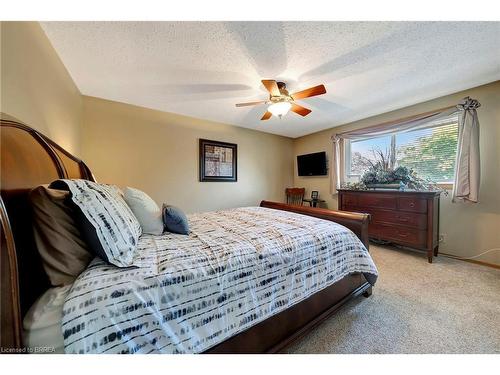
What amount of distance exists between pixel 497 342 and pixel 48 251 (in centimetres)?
261

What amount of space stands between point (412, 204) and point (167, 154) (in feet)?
12.5

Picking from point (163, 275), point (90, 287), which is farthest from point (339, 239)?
point (90, 287)

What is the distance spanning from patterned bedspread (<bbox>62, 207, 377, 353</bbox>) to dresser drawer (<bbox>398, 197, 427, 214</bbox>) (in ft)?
5.94

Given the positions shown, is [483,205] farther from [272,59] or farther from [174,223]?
[174,223]

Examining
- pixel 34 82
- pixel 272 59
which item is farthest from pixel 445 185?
pixel 34 82

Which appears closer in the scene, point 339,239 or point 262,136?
point 339,239

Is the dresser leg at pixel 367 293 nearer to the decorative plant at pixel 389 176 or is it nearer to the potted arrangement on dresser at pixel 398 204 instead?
the potted arrangement on dresser at pixel 398 204

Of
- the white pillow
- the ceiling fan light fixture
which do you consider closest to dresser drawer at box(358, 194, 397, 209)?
the ceiling fan light fixture

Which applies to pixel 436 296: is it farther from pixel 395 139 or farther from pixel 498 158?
pixel 395 139

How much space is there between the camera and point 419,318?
4.83 ft

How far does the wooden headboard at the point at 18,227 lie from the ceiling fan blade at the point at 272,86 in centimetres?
182

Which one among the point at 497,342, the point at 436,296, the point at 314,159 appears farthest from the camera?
the point at 314,159

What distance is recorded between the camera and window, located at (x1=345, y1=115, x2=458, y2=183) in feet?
8.96

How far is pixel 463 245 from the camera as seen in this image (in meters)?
2.60
